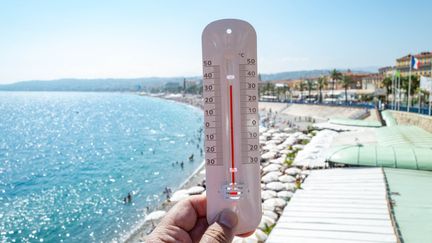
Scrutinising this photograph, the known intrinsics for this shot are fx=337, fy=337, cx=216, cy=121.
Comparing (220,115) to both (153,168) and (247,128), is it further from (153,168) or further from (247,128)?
(153,168)

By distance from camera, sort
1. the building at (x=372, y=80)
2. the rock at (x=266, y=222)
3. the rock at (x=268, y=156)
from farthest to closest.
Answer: the building at (x=372, y=80), the rock at (x=268, y=156), the rock at (x=266, y=222)

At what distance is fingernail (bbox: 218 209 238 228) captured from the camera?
2.19 meters

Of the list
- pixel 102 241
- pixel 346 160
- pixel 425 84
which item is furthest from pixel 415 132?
pixel 102 241

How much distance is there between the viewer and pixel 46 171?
116 ft

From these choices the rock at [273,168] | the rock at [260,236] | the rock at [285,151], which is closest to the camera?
the rock at [260,236]

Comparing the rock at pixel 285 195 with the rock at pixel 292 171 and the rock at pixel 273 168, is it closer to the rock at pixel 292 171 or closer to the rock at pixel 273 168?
the rock at pixel 292 171

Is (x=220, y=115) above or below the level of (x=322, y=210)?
above

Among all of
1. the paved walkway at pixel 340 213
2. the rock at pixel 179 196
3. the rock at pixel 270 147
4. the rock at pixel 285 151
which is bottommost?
the rock at pixel 179 196

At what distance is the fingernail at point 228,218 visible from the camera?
7.17 feet

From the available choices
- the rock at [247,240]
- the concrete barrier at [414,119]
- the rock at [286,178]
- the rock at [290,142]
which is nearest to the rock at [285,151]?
the rock at [290,142]

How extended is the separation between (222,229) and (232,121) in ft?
2.36

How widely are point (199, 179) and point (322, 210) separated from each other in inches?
611

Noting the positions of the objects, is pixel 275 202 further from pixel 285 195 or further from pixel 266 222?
pixel 266 222

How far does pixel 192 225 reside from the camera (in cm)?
240
